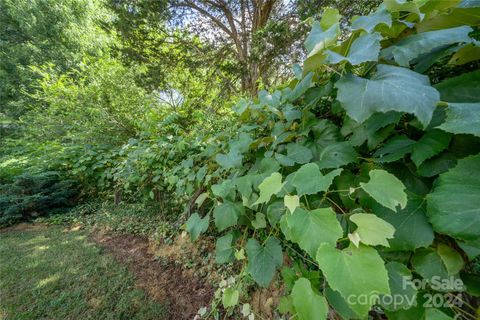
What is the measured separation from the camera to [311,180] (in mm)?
534

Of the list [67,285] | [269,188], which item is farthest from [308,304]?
[67,285]

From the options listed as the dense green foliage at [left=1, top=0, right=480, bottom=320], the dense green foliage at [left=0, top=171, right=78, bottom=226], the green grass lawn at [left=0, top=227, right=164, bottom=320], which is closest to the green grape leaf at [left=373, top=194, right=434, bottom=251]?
the dense green foliage at [left=1, top=0, right=480, bottom=320]

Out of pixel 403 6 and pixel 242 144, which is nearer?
pixel 403 6

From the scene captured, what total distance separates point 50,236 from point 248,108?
156 inches

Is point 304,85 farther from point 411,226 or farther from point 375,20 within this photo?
point 411,226

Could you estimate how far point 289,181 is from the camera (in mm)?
593

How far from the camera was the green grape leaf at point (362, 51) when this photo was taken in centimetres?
48

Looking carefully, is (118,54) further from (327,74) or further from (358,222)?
(358,222)

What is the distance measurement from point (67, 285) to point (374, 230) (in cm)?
265

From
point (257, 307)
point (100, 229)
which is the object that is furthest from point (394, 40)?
point (100, 229)

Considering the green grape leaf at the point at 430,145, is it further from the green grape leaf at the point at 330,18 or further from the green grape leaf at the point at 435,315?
the green grape leaf at the point at 330,18

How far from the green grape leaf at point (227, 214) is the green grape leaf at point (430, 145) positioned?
556 millimetres

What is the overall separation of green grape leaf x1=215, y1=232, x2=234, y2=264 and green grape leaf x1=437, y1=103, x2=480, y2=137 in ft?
2.58

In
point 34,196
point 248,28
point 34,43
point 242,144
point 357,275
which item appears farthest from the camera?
point 34,43
